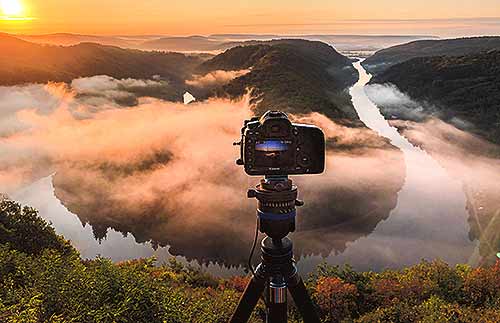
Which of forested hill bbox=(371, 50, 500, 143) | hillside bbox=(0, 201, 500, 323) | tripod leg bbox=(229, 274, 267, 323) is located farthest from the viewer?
forested hill bbox=(371, 50, 500, 143)

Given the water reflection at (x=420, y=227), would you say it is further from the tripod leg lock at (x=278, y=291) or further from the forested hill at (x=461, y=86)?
the tripod leg lock at (x=278, y=291)

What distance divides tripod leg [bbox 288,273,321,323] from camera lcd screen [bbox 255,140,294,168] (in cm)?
93

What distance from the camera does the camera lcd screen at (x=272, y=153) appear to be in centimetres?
315

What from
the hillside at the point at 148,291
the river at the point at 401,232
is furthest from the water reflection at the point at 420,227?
the hillside at the point at 148,291

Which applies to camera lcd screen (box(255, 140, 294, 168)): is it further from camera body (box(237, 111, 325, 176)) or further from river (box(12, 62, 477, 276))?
river (box(12, 62, 477, 276))

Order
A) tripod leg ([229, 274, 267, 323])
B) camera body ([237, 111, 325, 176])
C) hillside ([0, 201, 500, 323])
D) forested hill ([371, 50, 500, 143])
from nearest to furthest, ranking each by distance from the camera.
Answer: camera body ([237, 111, 325, 176])
tripod leg ([229, 274, 267, 323])
hillside ([0, 201, 500, 323])
forested hill ([371, 50, 500, 143])

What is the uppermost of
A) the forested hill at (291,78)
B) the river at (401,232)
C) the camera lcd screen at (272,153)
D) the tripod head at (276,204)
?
the camera lcd screen at (272,153)

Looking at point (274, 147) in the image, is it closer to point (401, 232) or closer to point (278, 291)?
point (278, 291)

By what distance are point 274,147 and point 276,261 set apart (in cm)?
92

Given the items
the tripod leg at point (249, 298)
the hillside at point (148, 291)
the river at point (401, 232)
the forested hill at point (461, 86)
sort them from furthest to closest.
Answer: the forested hill at point (461, 86) → the river at point (401, 232) → the hillside at point (148, 291) → the tripod leg at point (249, 298)

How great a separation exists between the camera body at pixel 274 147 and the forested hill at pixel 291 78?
125 meters

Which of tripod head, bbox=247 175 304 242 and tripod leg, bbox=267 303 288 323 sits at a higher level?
tripod head, bbox=247 175 304 242

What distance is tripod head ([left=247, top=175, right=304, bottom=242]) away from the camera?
316 centimetres

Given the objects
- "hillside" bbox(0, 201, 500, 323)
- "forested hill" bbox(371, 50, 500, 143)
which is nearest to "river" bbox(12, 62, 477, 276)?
"forested hill" bbox(371, 50, 500, 143)
